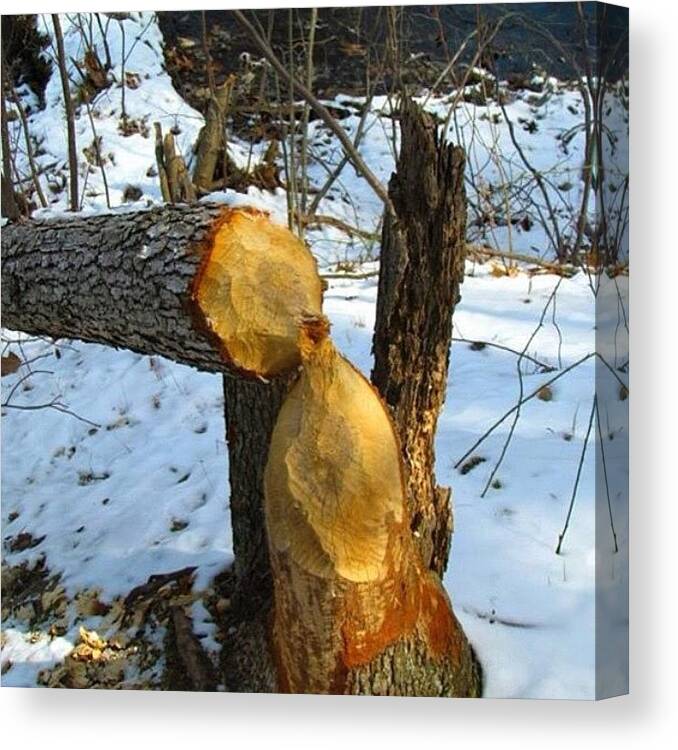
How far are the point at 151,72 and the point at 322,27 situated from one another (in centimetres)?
32

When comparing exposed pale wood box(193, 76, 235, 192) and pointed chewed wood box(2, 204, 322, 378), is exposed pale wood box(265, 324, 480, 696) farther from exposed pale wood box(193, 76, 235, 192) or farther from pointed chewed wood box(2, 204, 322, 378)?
exposed pale wood box(193, 76, 235, 192)

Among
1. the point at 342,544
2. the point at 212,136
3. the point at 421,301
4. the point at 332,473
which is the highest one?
the point at 212,136

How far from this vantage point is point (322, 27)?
1.74m

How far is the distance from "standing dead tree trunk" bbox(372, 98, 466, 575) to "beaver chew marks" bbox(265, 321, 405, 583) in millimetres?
235

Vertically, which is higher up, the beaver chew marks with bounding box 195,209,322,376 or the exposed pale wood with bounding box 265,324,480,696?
the beaver chew marks with bounding box 195,209,322,376

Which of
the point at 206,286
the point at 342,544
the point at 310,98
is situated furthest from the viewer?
the point at 310,98

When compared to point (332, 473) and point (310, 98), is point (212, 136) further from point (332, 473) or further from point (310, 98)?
point (332, 473)

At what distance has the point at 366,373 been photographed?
1.66 m

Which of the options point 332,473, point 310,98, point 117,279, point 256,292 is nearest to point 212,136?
point 310,98

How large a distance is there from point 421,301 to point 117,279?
50 cm

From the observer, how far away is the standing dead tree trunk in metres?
1.58

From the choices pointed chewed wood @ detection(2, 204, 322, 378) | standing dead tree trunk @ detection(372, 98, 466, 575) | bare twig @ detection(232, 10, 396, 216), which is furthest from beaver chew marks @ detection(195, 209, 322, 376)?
bare twig @ detection(232, 10, 396, 216)

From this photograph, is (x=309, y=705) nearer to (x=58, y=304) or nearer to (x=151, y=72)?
(x=58, y=304)

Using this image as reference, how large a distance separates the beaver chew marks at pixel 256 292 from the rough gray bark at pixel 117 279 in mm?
23
